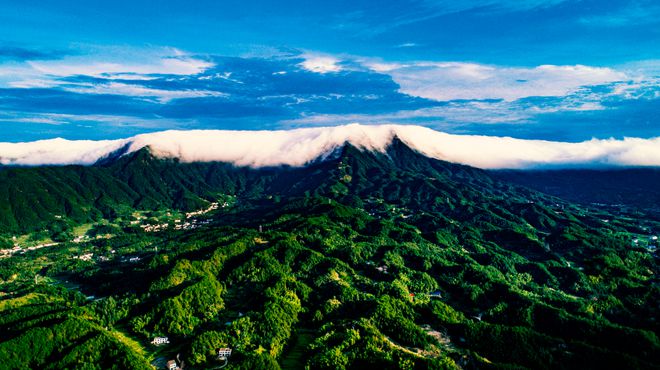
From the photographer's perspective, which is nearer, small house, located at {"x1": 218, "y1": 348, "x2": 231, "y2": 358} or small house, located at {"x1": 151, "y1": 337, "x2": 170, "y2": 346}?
small house, located at {"x1": 218, "y1": 348, "x2": 231, "y2": 358}

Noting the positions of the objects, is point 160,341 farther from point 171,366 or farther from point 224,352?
point 224,352

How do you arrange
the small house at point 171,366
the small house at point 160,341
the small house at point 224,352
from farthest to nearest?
the small house at point 160,341
the small house at point 224,352
the small house at point 171,366

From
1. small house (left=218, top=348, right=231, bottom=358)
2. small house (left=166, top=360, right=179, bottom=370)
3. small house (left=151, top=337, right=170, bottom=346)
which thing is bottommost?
small house (left=151, top=337, right=170, bottom=346)

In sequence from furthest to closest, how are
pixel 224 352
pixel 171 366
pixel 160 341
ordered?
pixel 160 341, pixel 224 352, pixel 171 366

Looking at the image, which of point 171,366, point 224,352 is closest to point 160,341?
point 171,366

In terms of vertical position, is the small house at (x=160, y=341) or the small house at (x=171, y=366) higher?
the small house at (x=171, y=366)

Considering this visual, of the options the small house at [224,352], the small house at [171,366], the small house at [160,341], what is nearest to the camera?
the small house at [171,366]

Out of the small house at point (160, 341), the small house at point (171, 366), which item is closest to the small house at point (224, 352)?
the small house at point (171, 366)

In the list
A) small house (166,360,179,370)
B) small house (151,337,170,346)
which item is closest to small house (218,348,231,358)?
small house (166,360,179,370)

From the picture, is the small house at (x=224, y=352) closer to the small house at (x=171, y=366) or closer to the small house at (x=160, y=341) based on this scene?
the small house at (x=171, y=366)

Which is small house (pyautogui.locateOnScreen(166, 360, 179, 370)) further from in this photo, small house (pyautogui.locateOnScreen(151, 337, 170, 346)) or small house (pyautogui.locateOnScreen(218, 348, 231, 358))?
small house (pyautogui.locateOnScreen(151, 337, 170, 346))

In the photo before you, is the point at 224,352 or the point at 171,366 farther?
the point at 224,352

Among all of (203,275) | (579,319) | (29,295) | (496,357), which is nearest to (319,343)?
(496,357)
